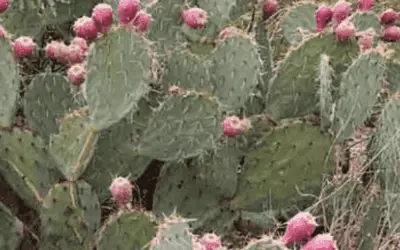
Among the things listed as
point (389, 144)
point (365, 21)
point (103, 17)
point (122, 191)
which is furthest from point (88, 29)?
point (365, 21)

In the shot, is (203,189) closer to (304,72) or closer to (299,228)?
(304,72)

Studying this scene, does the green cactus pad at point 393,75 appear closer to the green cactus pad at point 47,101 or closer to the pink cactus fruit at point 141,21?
the pink cactus fruit at point 141,21

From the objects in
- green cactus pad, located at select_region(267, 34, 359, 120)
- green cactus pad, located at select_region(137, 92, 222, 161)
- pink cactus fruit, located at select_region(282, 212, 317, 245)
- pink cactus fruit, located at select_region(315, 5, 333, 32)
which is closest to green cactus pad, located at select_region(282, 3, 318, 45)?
pink cactus fruit, located at select_region(315, 5, 333, 32)

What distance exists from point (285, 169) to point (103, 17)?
66cm

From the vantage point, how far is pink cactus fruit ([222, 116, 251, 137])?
2469 millimetres

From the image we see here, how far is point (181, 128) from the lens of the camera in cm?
245

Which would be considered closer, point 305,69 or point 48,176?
point 48,176

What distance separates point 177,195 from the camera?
2.55 meters

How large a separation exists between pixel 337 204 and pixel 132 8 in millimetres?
834

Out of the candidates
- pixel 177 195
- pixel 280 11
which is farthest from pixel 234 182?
pixel 280 11

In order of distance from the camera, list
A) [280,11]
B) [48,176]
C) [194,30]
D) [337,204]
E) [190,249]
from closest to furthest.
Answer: [190,249] → [48,176] → [337,204] → [194,30] → [280,11]

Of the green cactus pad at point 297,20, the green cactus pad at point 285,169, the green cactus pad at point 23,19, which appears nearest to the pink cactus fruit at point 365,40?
the green cactus pad at point 285,169

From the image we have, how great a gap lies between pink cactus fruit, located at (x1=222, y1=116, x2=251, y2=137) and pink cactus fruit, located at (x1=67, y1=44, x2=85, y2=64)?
0.47 metres

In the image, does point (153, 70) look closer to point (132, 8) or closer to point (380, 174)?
point (132, 8)
